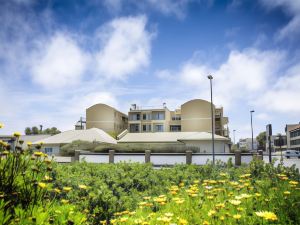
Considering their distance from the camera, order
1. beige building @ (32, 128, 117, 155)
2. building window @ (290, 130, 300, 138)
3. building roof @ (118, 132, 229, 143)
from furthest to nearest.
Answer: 1. building window @ (290, 130, 300, 138)
2. beige building @ (32, 128, 117, 155)
3. building roof @ (118, 132, 229, 143)

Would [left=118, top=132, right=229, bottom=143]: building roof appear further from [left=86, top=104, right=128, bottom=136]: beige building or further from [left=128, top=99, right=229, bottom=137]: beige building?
[left=86, top=104, right=128, bottom=136]: beige building

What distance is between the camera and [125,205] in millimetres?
6742

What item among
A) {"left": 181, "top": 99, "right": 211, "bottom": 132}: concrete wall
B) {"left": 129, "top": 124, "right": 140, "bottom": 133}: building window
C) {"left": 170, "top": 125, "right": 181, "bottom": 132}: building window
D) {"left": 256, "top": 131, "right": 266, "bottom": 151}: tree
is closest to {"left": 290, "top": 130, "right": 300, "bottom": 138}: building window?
{"left": 256, "top": 131, "right": 266, "bottom": 151}: tree

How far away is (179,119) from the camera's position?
72.1 meters

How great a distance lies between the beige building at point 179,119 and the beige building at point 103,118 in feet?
12.8

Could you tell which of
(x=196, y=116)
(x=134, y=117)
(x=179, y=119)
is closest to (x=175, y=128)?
(x=179, y=119)

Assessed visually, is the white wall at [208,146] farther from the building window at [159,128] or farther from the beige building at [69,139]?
the building window at [159,128]

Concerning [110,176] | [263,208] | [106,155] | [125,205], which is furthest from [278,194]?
[106,155]

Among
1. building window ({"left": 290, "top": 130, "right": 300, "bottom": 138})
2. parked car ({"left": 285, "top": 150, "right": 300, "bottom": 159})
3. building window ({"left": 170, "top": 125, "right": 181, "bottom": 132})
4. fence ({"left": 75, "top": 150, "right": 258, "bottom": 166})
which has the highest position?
building window ({"left": 170, "top": 125, "right": 181, "bottom": 132})

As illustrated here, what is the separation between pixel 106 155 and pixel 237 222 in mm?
24440

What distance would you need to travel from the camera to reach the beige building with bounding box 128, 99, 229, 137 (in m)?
65.6

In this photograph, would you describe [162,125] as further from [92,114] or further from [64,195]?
[64,195]

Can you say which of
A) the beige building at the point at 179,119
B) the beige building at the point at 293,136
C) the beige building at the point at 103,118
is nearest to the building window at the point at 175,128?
the beige building at the point at 179,119

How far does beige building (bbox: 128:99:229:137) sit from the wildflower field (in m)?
54.5
